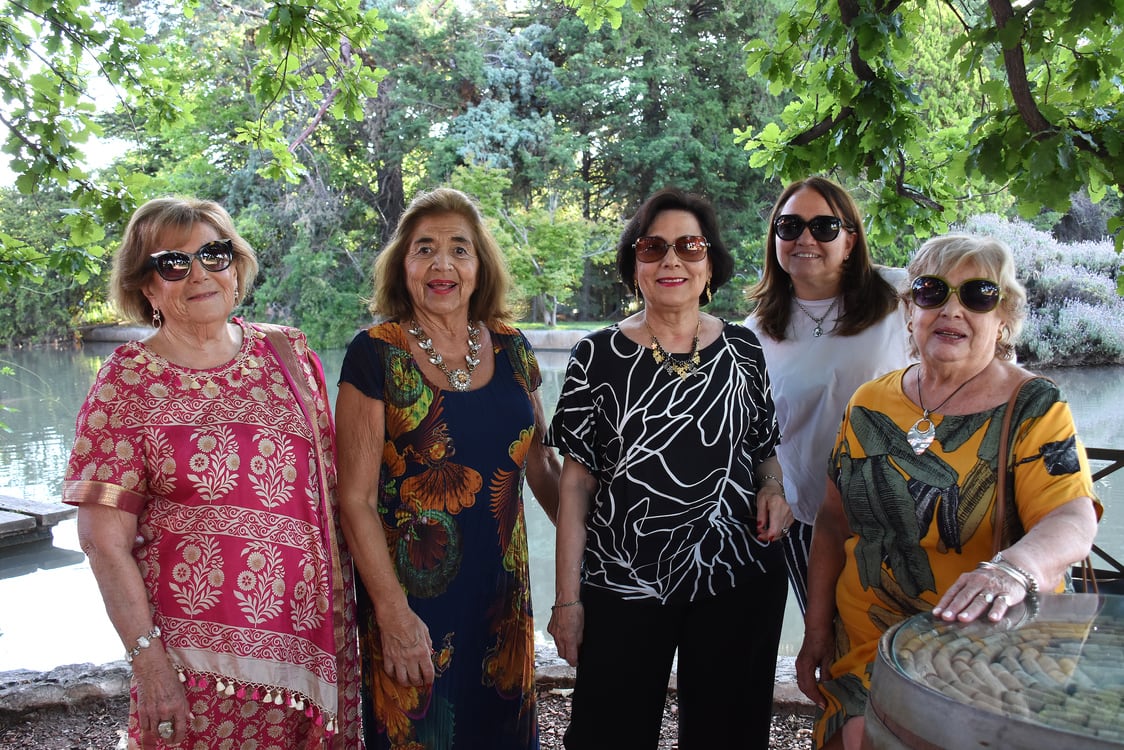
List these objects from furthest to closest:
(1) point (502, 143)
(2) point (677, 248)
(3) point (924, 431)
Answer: (1) point (502, 143), (2) point (677, 248), (3) point (924, 431)

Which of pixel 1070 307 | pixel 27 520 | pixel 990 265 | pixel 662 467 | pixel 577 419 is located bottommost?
pixel 27 520

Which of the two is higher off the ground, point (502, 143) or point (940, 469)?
point (502, 143)

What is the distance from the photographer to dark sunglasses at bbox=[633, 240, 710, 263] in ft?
7.30

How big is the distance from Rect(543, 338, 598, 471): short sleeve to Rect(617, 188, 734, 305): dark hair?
0.32m

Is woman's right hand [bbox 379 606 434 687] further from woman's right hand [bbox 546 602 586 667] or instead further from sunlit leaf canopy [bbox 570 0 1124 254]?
sunlit leaf canopy [bbox 570 0 1124 254]

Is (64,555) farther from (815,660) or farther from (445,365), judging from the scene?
(815,660)

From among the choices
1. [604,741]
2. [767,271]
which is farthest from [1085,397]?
[604,741]

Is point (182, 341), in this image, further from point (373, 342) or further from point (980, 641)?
point (980, 641)

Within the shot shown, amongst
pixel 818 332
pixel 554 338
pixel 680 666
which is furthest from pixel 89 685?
pixel 554 338

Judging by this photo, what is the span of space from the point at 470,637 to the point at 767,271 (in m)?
1.45

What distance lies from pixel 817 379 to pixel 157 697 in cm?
190

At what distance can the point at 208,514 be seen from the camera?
2047mm

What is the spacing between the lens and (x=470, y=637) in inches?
88.5

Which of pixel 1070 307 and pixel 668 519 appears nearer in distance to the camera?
pixel 668 519
